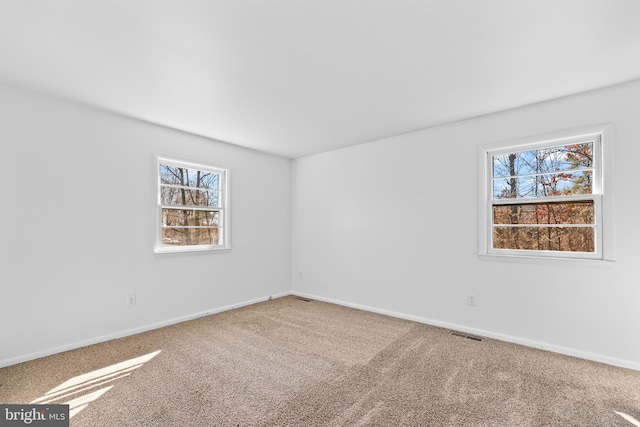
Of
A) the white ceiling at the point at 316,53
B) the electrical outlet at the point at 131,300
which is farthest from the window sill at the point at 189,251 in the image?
the white ceiling at the point at 316,53

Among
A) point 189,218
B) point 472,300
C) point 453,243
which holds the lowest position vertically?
point 472,300

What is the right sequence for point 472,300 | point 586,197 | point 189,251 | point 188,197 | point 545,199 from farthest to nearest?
point 188,197
point 189,251
point 472,300
point 545,199
point 586,197

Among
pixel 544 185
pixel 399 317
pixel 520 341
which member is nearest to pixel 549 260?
pixel 544 185

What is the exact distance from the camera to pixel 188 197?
386cm

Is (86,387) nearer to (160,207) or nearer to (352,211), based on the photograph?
(160,207)

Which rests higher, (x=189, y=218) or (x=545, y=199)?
(x=545, y=199)

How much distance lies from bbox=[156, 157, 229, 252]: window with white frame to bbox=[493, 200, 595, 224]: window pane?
3509mm

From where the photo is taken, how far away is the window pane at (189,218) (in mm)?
3637

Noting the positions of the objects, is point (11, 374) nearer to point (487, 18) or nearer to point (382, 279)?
point (382, 279)

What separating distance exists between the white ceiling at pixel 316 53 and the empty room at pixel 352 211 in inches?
0.7

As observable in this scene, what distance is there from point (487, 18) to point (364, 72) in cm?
87

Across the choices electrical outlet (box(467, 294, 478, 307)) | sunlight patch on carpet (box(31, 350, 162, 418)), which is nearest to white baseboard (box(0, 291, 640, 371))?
electrical outlet (box(467, 294, 478, 307))

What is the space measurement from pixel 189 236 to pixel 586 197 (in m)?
4.37

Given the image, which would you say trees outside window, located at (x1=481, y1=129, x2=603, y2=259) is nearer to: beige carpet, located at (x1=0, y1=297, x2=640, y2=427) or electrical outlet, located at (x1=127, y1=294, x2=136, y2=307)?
beige carpet, located at (x1=0, y1=297, x2=640, y2=427)
